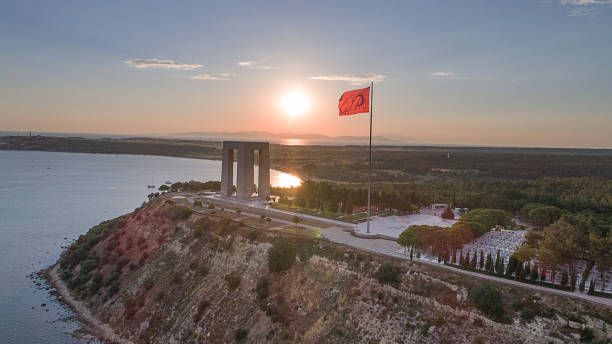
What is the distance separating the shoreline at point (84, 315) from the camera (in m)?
27.4

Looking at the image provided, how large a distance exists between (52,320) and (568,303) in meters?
34.3

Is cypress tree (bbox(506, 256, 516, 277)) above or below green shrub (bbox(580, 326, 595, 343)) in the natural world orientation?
above

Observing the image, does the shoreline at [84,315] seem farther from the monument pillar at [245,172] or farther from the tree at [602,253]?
the tree at [602,253]

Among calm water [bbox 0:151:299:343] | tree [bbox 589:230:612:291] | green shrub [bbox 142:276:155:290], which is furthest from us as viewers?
green shrub [bbox 142:276:155:290]

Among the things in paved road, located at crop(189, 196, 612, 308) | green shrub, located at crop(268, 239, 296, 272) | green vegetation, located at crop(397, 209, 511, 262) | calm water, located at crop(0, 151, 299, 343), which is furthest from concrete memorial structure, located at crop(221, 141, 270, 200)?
green vegetation, located at crop(397, 209, 511, 262)

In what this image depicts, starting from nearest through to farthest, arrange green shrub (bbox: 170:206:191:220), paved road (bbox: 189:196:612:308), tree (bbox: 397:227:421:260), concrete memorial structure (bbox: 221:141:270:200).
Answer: paved road (bbox: 189:196:612:308) → tree (bbox: 397:227:421:260) → green shrub (bbox: 170:206:191:220) → concrete memorial structure (bbox: 221:141:270:200)

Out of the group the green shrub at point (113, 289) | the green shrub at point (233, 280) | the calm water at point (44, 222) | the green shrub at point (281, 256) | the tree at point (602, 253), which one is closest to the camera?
the tree at point (602, 253)

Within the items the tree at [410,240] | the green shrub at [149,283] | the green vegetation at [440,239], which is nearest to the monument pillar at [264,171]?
the green shrub at [149,283]

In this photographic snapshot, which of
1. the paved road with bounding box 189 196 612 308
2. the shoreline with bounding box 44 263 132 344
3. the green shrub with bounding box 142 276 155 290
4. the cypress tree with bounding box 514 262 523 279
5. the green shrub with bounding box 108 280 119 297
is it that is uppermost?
the cypress tree with bounding box 514 262 523 279

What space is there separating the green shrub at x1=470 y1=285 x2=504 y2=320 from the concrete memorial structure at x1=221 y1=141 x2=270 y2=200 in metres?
28.3

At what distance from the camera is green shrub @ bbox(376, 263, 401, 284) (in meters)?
20.8

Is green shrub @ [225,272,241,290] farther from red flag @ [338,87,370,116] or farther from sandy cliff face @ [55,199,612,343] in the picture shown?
red flag @ [338,87,370,116]

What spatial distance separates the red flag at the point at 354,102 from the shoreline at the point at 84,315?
2247cm

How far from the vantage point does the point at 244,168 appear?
4194 centimetres
